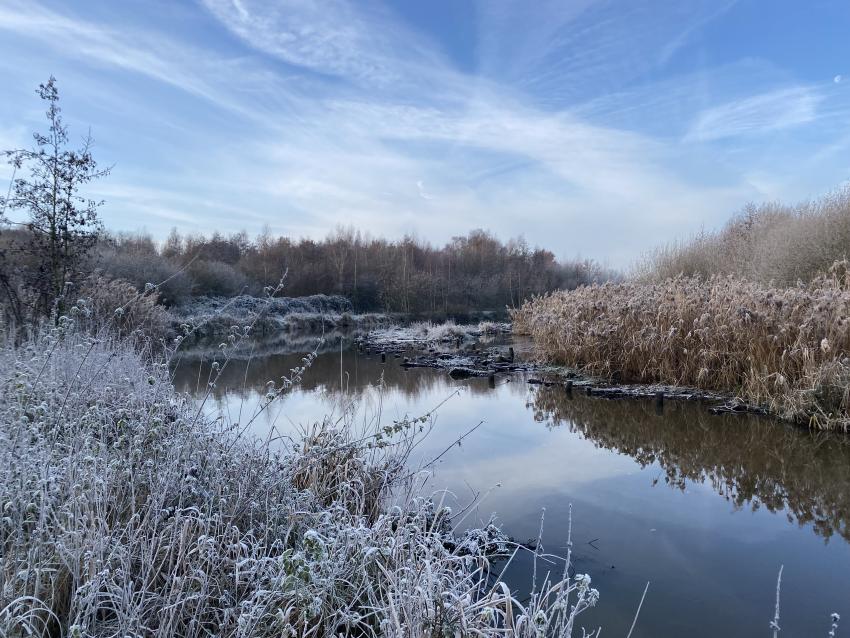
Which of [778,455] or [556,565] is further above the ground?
[778,455]

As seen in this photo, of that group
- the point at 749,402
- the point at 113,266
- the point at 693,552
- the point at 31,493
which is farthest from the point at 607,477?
the point at 113,266

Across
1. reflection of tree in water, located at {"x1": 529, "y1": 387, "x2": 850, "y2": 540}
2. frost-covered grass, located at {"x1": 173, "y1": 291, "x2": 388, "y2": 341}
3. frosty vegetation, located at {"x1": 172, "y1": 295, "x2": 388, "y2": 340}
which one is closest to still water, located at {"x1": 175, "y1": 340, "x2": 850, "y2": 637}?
reflection of tree in water, located at {"x1": 529, "y1": 387, "x2": 850, "y2": 540}

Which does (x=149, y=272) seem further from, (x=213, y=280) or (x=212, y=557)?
(x=212, y=557)

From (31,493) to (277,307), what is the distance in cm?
2390

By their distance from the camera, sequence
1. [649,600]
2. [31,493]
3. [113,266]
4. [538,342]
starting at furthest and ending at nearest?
[113,266] < [538,342] < [649,600] < [31,493]

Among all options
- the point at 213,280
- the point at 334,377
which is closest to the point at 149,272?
the point at 213,280

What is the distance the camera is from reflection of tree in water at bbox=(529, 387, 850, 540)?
4305 mm

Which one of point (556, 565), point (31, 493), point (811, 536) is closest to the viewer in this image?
point (31, 493)

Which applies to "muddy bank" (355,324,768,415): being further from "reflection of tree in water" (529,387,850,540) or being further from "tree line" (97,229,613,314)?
"tree line" (97,229,613,314)

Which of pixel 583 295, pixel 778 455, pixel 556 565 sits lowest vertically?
pixel 556 565

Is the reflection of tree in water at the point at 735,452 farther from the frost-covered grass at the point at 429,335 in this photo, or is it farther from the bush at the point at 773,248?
the frost-covered grass at the point at 429,335

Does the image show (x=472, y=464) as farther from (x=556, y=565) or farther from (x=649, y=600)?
(x=649, y=600)

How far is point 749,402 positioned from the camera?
6.91 meters

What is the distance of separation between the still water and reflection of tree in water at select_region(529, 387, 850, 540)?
0.05 ft
